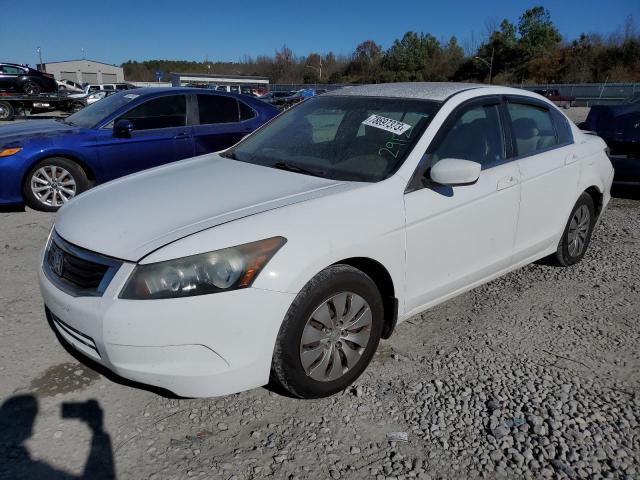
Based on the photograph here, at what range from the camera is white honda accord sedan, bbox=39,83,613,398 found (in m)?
2.21

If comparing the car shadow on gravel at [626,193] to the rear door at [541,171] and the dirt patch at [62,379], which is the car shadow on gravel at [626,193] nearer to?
the rear door at [541,171]

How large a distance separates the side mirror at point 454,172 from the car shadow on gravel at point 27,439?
211cm

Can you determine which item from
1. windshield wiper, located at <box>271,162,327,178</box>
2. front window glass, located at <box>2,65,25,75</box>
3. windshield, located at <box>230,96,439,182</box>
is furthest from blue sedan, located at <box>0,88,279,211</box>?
front window glass, located at <box>2,65,25,75</box>

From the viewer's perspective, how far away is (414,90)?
3504mm

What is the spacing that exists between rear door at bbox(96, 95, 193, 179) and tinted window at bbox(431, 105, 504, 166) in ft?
14.0

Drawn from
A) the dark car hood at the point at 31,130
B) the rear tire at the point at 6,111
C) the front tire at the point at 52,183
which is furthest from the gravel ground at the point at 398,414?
the rear tire at the point at 6,111

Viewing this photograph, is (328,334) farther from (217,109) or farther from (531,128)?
(217,109)

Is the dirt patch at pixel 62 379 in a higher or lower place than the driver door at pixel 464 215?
lower

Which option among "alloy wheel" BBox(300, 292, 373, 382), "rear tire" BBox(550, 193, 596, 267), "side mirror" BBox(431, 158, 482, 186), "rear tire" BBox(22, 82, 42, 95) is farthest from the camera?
"rear tire" BBox(22, 82, 42, 95)

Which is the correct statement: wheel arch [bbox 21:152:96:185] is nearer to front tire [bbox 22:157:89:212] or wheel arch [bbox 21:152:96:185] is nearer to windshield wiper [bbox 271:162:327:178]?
front tire [bbox 22:157:89:212]

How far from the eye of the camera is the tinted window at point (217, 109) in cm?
688

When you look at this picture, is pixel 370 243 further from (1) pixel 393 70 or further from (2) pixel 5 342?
(1) pixel 393 70

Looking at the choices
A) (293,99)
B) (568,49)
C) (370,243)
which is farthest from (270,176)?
(568,49)

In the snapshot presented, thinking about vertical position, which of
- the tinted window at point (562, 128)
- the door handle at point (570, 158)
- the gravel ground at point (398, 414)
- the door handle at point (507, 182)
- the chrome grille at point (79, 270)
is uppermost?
the tinted window at point (562, 128)
